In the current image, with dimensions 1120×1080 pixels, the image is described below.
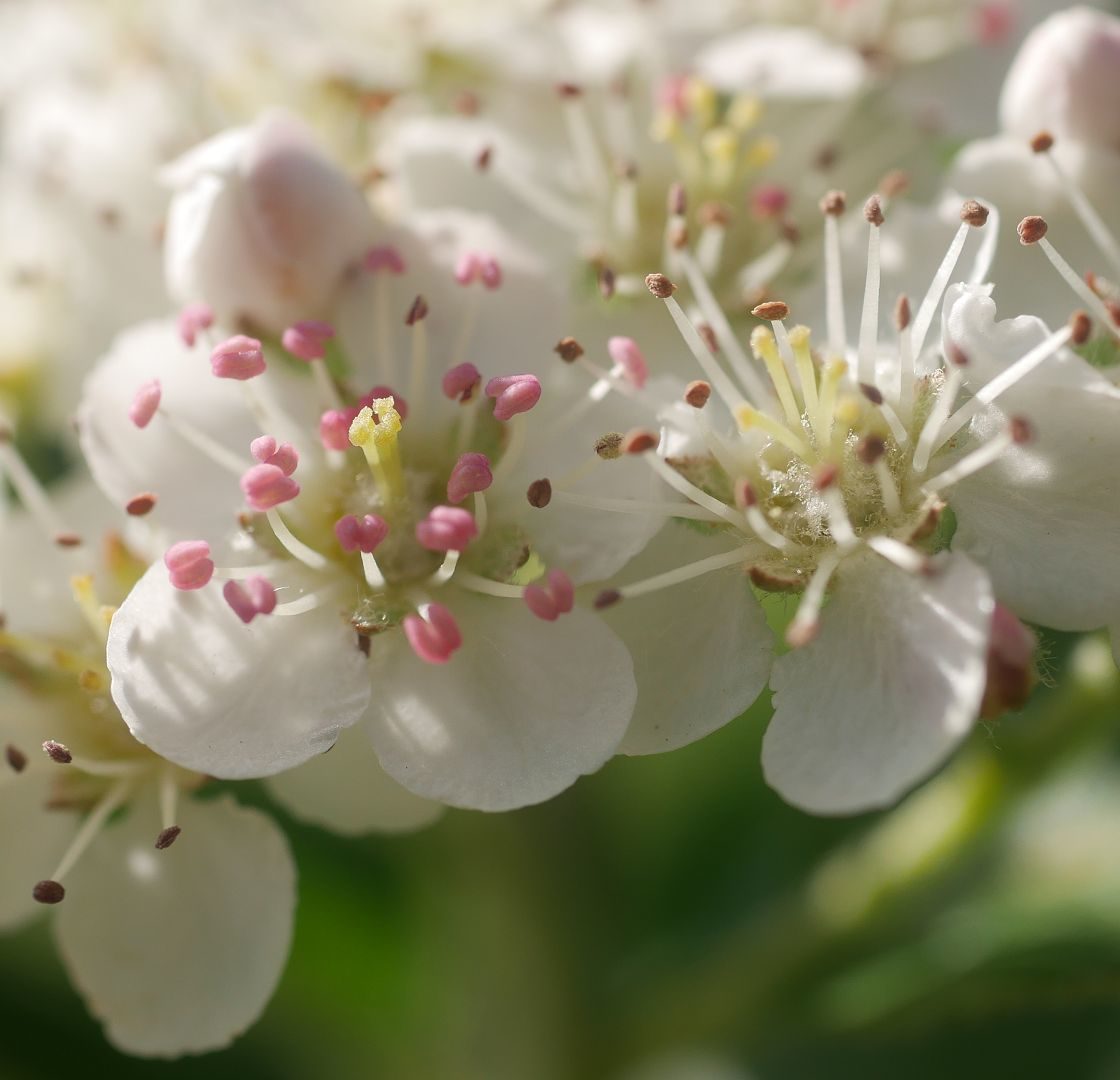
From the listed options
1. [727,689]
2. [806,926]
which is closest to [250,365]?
[727,689]

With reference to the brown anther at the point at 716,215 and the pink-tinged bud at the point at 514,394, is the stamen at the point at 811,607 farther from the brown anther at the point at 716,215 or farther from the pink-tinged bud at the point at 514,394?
the brown anther at the point at 716,215

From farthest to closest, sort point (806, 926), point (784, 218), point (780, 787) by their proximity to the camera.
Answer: point (806, 926) < point (784, 218) < point (780, 787)

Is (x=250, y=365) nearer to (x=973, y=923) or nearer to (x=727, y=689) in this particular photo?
(x=727, y=689)

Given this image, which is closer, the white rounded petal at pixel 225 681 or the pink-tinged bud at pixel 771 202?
the white rounded petal at pixel 225 681

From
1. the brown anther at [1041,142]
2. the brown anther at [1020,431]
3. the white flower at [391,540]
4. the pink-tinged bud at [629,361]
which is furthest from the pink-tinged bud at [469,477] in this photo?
the brown anther at [1041,142]

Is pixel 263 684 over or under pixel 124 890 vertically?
over

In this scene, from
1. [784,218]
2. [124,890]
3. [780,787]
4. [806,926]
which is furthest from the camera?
[806,926]

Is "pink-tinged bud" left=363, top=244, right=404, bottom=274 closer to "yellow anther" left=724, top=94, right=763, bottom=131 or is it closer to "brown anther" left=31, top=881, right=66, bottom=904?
"yellow anther" left=724, top=94, right=763, bottom=131
